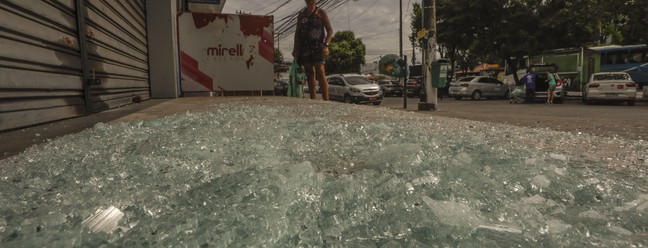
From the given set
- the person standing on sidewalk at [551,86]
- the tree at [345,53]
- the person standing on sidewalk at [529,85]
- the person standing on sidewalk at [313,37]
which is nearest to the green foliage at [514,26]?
the person standing on sidewalk at [551,86]

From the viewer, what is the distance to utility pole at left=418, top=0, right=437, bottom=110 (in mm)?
Result: 8156

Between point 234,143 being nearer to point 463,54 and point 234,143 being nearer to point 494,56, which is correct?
point 494,56

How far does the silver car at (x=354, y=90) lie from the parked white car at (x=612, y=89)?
271 inches

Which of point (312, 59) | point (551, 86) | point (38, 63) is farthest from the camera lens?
point (551, 86)

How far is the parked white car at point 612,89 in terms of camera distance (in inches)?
460

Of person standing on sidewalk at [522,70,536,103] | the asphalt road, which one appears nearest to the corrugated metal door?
the asphalt road

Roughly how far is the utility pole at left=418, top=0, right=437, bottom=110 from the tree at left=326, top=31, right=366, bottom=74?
38.6 meters

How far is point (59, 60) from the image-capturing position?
3236 mm

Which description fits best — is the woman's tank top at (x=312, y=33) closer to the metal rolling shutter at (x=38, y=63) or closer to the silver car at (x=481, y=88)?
the metal rolling shutter at (x=38, y=63)

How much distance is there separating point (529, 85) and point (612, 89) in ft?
7.84

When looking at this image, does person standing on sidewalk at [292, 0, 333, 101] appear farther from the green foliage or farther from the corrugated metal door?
the green foliage

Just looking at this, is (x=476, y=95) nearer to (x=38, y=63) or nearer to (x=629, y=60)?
(x=629, y=60)

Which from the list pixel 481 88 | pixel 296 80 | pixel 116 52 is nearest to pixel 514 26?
pixel 481 88

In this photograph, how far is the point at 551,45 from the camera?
19.9 meters
